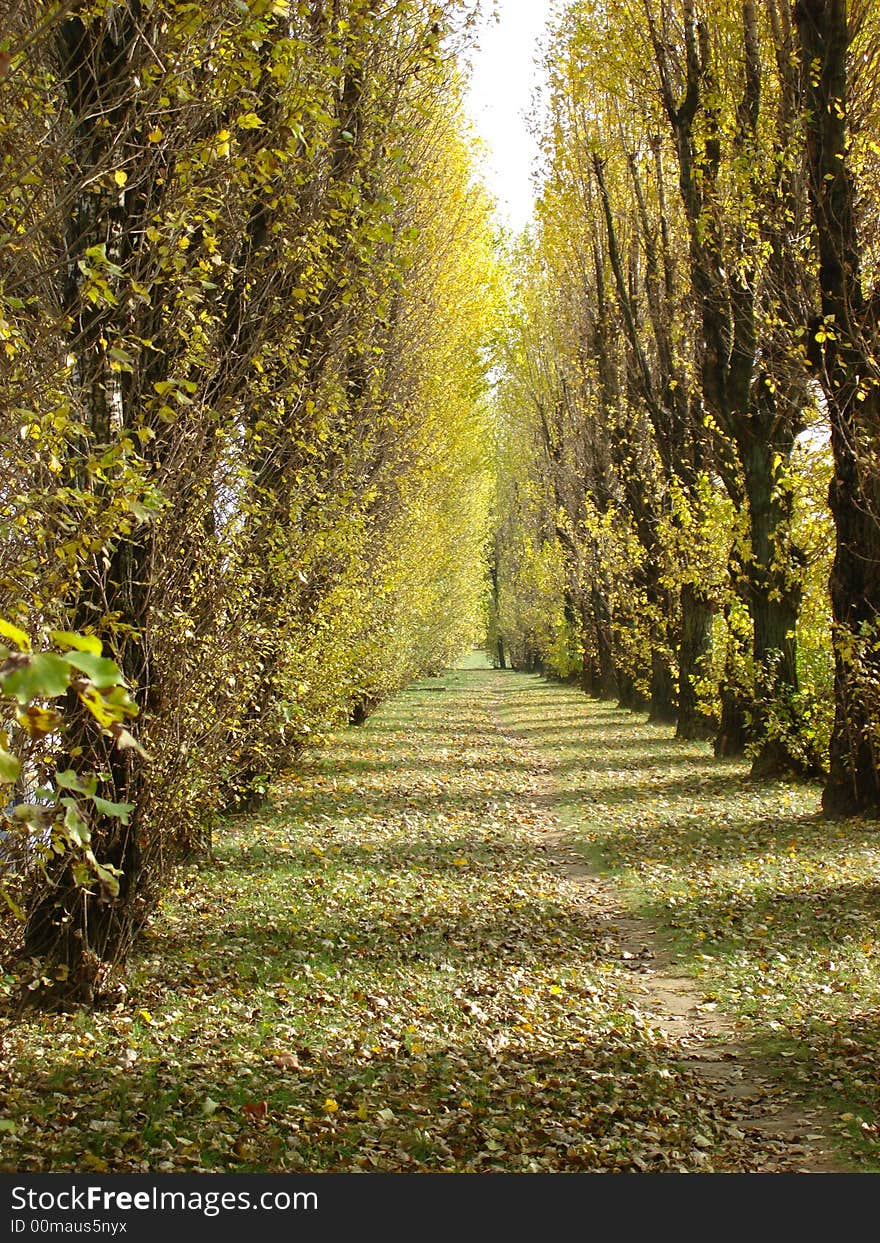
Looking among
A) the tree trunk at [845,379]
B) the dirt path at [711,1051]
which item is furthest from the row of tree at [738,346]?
the dirt path at [711,1051]

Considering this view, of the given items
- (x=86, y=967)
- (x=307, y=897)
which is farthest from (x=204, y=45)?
(x=307, y=897)

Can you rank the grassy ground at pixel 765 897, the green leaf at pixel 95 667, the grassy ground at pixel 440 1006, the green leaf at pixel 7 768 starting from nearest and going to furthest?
the green leaf at pixel 95 667
the green leaf at pixel 7 768
the grassy ground at pixel 440 1006
the grassy ground at pixel 765 897

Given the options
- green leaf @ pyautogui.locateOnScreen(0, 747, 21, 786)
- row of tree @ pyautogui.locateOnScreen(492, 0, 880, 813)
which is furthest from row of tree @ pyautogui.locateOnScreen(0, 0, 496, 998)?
row of tree @ pyautogui.locateOnScreen(492, 0, 880, 813)

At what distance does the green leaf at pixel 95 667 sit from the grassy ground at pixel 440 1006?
3.62m

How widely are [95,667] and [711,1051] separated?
222 inches

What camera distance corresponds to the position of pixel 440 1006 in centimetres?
698

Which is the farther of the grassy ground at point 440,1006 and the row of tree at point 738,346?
the row of tree at point 738,346

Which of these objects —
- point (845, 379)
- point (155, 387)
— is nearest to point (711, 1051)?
point (155, 387)

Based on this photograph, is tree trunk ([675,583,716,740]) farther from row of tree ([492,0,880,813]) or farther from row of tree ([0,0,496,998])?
row of tree ([0,0,496,998])

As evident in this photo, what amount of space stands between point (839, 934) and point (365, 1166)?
16.3 feet

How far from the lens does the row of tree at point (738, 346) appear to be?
11305 millimetres

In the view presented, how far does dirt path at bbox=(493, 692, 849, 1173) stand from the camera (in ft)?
16.4

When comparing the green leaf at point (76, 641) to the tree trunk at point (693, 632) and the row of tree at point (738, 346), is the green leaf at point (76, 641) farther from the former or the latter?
the tree trunk at point (693, 632)

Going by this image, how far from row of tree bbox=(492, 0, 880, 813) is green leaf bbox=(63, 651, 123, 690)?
9804 millimetres
